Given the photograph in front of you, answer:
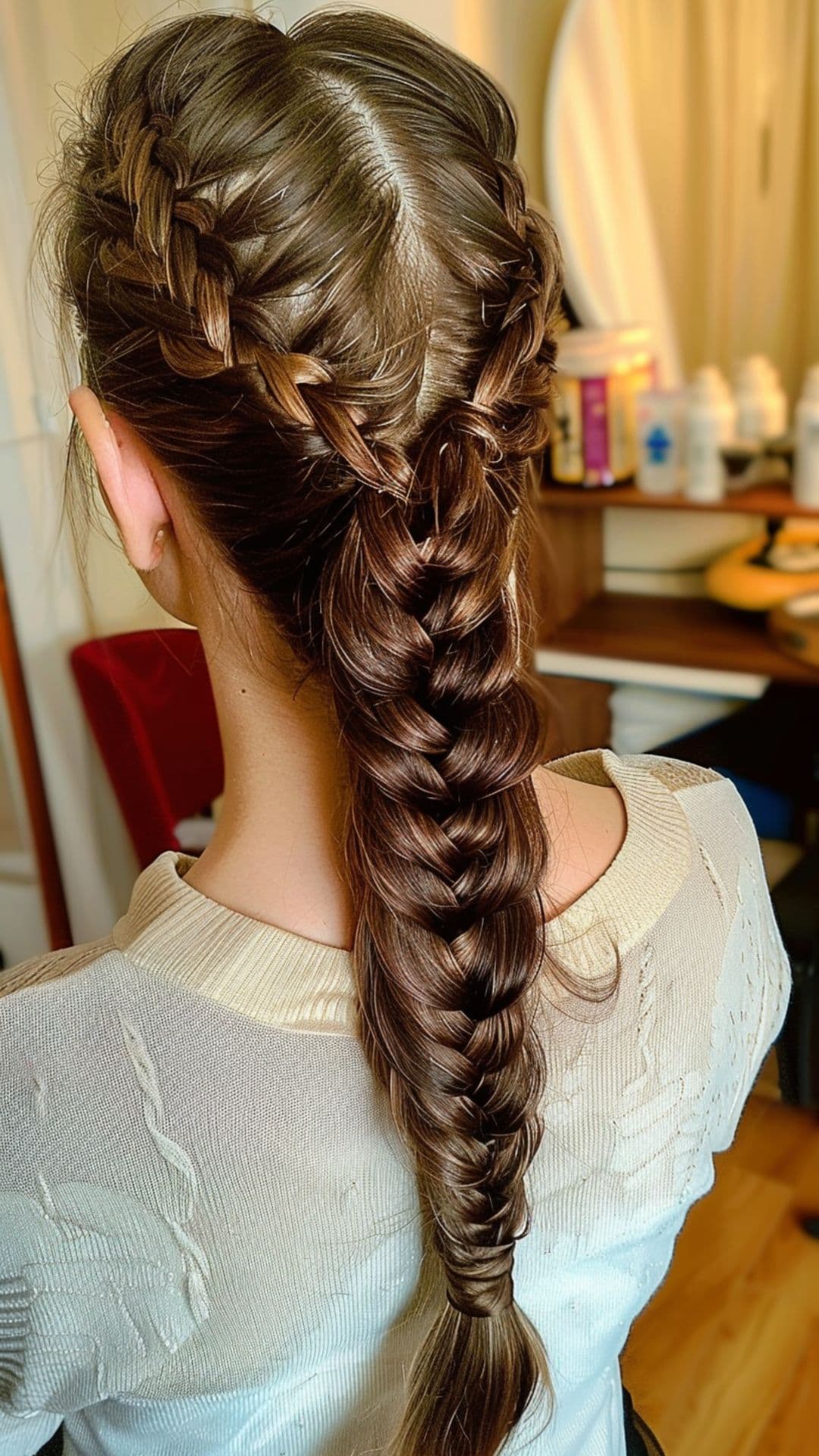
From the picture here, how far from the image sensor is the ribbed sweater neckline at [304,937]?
1.69 feet

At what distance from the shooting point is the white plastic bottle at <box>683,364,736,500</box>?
157 cm

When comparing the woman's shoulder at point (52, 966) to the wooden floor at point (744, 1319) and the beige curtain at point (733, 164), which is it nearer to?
the wooden floor at point (744, 1319)

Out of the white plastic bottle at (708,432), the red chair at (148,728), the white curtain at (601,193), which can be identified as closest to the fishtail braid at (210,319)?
the red chair at (148,728)

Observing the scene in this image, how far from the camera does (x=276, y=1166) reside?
0.52 meters

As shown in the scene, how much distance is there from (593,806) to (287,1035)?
0.69 feet

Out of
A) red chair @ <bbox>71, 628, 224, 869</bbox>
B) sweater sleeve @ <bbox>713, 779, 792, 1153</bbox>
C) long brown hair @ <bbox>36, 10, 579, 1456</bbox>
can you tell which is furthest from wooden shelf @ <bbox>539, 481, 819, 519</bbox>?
long brown hair @ <bbox>36, 10, 579, 1456</bbox>

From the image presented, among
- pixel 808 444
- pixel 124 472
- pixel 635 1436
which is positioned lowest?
pixel 635 1436

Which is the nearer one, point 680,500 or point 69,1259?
point 69,1259

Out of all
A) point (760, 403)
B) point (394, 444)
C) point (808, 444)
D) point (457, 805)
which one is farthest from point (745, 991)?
point (760, 403)

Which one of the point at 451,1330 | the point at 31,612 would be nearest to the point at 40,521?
the point at 31,612

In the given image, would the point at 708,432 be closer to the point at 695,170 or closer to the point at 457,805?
the point at 695,170

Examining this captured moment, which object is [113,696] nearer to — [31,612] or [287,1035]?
[31,612]

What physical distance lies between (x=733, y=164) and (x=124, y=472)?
1324 millimetres

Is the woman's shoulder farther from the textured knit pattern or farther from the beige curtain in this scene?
the beige curtain
